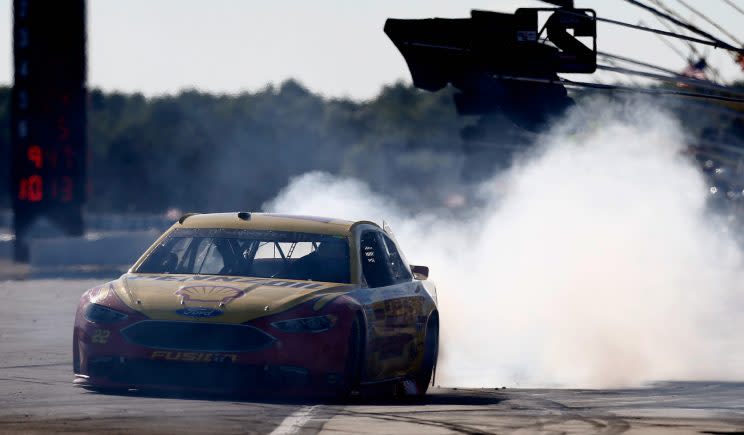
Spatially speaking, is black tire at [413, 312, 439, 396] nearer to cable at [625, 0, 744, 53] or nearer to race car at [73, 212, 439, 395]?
race car at [73, 212, 439, 395]

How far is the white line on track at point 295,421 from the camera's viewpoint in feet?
30.0

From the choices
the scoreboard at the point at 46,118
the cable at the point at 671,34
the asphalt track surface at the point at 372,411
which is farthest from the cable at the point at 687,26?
the scoreboard at the point at 46,118

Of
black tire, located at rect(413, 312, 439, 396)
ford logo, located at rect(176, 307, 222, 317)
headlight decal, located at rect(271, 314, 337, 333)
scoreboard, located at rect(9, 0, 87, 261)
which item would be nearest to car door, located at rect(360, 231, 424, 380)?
black tire, located at rect(413, 312, 439, 396)

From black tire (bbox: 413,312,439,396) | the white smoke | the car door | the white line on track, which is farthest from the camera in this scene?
the white smoke

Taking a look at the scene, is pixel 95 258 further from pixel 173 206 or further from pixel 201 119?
pixel 173 206

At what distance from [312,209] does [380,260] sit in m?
13.1

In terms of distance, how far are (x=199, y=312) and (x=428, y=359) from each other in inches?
95.7

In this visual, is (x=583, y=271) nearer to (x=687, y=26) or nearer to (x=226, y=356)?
(x=687, y=26)

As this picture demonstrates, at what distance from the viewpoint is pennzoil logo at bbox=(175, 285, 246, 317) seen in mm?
10812

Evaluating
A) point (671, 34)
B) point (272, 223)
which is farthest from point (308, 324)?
point (671, 34)

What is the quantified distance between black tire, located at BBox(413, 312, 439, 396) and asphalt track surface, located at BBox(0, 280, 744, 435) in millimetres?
187

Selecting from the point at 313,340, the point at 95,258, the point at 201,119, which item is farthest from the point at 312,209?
the point at 201,119

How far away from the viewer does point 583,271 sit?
2569 centimetres

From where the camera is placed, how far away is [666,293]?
85.9 ft
